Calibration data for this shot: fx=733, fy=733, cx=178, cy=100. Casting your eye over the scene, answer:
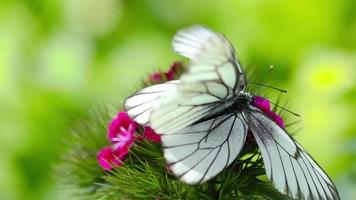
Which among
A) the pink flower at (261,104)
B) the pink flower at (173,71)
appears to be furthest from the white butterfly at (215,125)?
the pink flower at (173,71)

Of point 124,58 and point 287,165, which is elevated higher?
point 124,58

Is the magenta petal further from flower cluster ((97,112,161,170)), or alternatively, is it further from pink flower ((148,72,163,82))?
pink flower ((148,72,163,82))

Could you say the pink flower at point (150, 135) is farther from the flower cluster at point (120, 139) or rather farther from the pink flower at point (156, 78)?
the pink flower at point (156, 78)

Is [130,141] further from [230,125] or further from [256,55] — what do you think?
[256,55]

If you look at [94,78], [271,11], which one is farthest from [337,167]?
[94,78]

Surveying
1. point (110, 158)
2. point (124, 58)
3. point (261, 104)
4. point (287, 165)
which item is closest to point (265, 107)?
point (261, 104)

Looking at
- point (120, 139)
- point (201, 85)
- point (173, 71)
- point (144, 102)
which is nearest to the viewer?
point (201, 85)

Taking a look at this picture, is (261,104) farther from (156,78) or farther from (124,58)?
(124,58)
